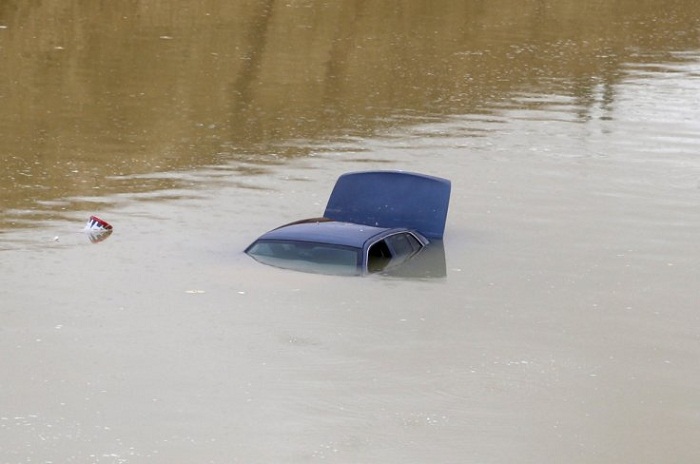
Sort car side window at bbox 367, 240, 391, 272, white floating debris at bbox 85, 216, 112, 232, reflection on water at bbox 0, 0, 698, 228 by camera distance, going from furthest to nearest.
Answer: reflection on water at bbox 0, 0, 698, 228 < white floating debris at bbox 85, 216, 112, 232 < car side window at bbox 367, 240, 391, 272

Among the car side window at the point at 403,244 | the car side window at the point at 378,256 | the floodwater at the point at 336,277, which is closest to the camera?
the floodwater at the point at 336,277

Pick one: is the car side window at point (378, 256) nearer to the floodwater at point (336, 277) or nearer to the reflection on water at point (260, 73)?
the floodwater at point (336, 277)

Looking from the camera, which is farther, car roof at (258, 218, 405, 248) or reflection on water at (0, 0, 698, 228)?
reflection on water at (0, 0, 698, 228)

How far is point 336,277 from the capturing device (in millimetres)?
19562

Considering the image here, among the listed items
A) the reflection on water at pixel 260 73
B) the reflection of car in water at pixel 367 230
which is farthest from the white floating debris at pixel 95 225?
the reflection of car in water at pixel 367 230

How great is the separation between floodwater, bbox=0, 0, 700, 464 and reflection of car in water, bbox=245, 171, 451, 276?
1.36 feet

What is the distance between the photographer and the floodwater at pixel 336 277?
1508cm

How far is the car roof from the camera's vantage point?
19844mm

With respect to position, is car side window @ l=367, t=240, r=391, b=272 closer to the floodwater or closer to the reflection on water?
the floodwater

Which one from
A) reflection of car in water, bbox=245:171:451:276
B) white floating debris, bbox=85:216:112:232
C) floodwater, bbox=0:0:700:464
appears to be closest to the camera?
floodwater, bbox=0:0:700:464

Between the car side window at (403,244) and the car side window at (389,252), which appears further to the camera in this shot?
the car side window at (403,244)

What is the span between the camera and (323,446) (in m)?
14.4

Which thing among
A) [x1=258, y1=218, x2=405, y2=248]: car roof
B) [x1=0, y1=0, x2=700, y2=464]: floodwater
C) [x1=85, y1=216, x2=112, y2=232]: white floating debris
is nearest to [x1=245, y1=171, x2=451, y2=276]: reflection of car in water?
[x1=258, y1=218, x2=405, y2=248]: car roof

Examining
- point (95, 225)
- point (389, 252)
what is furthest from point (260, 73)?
point (389, 252)
